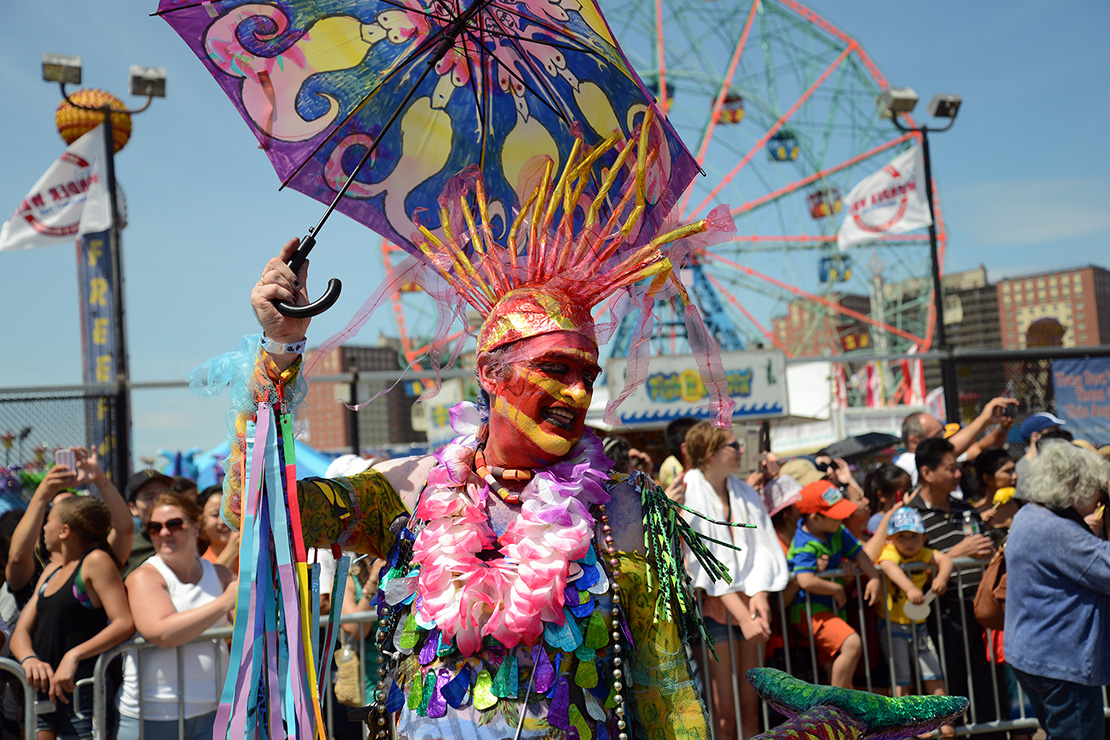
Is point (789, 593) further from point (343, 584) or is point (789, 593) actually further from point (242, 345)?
point (242, 345)

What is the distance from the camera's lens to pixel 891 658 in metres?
4.29

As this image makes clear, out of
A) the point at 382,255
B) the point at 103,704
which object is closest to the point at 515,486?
the point at 103,704

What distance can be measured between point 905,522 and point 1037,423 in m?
2.37

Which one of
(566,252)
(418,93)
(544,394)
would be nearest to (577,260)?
(566,252)

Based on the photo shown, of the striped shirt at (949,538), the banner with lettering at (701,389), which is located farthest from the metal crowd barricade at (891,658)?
the banner with lettering at (701,389)

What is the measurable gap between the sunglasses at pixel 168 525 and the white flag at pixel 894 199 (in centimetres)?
740

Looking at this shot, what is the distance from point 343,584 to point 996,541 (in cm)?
384

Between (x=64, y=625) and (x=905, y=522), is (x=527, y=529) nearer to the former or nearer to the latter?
(x=64, y=625)

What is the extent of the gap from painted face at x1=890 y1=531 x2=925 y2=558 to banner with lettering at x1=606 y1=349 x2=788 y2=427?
Answer: 3792 mm

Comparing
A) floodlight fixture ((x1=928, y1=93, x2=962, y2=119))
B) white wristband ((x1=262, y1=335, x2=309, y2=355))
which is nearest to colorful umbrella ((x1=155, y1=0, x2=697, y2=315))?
white wristband ((x1=262, y1=335, x2=309, y2=355))

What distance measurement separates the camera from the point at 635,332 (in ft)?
7.18

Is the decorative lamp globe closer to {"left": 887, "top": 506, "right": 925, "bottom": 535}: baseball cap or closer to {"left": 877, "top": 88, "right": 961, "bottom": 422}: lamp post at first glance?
{"left": 877, "top": 88, "right": 961, "bottom": 422}: lamp post

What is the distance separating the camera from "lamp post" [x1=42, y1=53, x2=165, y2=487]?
576 cm

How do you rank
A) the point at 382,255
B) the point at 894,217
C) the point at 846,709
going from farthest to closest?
the point at 382,255, the point at 894,217, the point at 846,709
